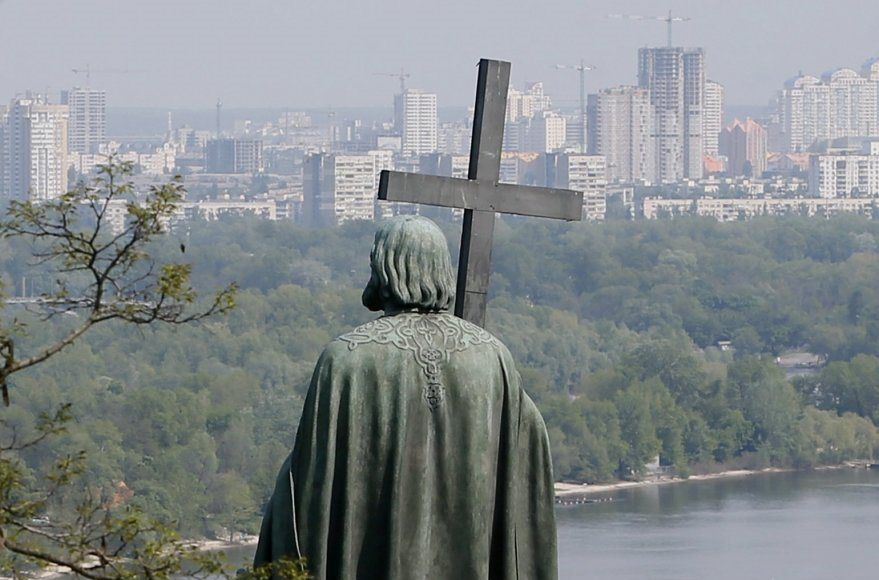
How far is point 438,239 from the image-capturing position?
4.56 metres

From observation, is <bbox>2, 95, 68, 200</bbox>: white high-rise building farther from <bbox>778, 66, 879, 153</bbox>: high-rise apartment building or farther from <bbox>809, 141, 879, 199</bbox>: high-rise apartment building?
<bbox>778, 66, 879, 153</bbox>: high-rise apartment building

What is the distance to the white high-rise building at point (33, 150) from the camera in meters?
112

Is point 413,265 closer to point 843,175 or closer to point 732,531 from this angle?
A: point 732,531

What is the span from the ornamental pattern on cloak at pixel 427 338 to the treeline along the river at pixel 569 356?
2300 cm

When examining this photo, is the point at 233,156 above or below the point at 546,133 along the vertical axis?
below

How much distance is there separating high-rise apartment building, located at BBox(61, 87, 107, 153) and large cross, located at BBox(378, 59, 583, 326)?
123m

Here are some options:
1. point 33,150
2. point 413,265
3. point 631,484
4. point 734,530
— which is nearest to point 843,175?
point 33,150

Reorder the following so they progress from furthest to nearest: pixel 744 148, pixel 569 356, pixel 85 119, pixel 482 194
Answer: pixel 744 148 < pixel 85 119 < pixel 569 356 < pixel 482 194

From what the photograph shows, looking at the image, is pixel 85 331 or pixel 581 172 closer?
pixel 85 331

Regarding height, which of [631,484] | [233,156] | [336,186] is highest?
[233,156]

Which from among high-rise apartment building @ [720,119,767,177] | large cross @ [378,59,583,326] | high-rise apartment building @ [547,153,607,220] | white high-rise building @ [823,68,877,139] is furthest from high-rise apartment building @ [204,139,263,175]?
large cross @ [378,59,583,326]

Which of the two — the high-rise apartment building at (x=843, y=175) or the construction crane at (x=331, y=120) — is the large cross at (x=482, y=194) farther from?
the construction crane at (x=331, y=120)

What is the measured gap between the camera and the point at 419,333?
4535 millimetres

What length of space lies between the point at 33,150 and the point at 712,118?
4409 centimetres
